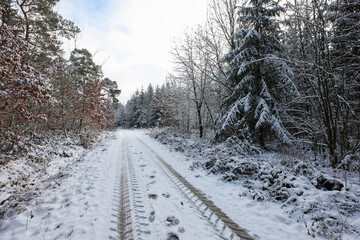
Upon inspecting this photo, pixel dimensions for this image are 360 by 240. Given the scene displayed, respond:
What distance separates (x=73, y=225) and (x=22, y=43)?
5.45 meters

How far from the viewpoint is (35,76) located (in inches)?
197

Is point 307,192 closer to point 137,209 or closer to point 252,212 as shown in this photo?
point 252,212

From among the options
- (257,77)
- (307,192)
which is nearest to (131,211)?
(307,192)

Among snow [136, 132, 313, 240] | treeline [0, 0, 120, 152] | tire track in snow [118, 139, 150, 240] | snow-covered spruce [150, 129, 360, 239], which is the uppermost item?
treeline [0, 0, 120, 152]

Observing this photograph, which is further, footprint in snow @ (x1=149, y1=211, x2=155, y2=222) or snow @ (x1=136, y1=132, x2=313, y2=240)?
footprint in snow @ (x1=149, y1=211, x2=155, y2=222)

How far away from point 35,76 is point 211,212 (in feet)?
21.1

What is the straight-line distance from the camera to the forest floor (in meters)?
3.07

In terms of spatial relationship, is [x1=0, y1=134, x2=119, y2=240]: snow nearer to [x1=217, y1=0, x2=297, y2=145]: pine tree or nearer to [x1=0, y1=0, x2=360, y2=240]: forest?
[x1=0, y1=0, x2=360, y2=240]: forest

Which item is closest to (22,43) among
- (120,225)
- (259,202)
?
(120,225)

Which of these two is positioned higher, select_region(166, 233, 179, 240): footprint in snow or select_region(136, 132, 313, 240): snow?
select_region(166, 233, 179, 240): footprint in snow

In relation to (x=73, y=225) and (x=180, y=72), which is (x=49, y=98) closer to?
(x=73, y=225)

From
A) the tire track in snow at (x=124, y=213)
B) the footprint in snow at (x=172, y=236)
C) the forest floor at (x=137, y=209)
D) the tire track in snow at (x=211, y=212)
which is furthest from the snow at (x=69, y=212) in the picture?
the tire track in snow at (x=211, y=212)

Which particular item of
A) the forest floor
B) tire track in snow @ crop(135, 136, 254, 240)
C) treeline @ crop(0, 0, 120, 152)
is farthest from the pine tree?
treeline @ crop(0, 0, 120, 152)

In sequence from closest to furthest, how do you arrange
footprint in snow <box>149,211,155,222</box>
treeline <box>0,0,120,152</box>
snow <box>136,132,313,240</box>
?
snow <box>136,132,313,240</box> → footprint in snow <box>149,211,155,222</box> → treeline <box>0,0,120,152</box>
